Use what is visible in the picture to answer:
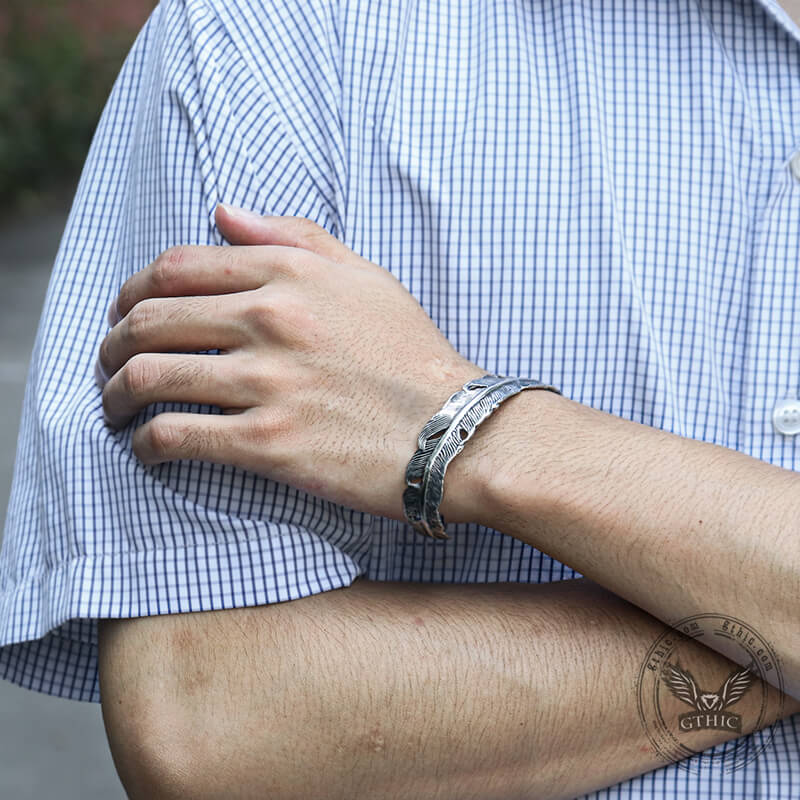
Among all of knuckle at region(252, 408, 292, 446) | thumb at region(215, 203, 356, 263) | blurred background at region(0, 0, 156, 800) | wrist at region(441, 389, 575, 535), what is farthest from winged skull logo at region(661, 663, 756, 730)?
blurred background at region(0, 0, 156, 800)

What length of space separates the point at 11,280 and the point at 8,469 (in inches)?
109

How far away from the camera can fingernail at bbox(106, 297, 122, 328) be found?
1.17 m

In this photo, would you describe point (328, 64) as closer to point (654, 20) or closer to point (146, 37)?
point (146, 37)

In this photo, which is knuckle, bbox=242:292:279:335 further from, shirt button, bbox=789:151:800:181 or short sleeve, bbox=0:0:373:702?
shirt button, bbox=789:151:800:181

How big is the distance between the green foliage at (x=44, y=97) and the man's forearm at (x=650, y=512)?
8.08 meters

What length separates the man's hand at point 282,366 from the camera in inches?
40.9

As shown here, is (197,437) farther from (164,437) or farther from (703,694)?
(703,694)

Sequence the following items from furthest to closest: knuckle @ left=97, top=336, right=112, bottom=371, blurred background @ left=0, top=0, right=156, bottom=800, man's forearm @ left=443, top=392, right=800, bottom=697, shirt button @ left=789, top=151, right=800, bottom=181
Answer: blurred background @ left=0, top=0, right=156, bottom=800 < shirt button @ left=789, top=151, right=800, bottom=181 < knuckle @ left=97, top=336, right=112, bottom=371 < man's forearm @ left=443, top=392, right=800, bottom=697

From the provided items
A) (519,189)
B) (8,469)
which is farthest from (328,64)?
(8,469)

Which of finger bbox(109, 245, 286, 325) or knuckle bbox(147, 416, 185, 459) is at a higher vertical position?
finger bbox(109, 245, 286, 325)

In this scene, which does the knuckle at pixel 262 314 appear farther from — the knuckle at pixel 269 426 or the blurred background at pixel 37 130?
the blurred background at pixel 37 130

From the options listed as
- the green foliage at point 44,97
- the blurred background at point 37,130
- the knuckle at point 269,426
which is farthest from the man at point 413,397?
the green foliage at point 44,97

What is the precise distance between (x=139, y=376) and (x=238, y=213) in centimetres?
21
